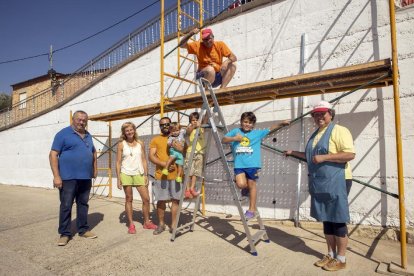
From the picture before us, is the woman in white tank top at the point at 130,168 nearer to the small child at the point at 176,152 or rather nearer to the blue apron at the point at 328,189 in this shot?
the small child at the point at 176,152

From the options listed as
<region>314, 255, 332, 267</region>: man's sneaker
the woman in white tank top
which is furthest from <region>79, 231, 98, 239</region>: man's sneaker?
<region>314, 255, 332, 267</region>: man's sneaker

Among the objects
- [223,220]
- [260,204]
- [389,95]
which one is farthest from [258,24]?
[223,220]

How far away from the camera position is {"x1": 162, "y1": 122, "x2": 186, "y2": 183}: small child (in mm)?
4355

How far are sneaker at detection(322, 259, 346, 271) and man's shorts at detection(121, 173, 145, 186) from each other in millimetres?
2749

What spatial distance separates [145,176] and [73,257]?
4.95 ft

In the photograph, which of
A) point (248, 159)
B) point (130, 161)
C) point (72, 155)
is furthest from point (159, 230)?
point (248, 159)

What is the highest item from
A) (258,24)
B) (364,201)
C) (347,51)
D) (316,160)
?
(258,24)

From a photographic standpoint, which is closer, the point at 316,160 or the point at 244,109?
the point at 316,160

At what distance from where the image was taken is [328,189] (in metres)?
2.89

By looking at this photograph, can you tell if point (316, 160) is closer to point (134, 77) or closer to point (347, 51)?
point (347, 51)

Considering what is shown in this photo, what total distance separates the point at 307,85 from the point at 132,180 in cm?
288

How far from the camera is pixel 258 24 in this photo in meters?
5.48

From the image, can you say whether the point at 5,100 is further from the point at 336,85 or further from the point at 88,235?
the point at 336,85

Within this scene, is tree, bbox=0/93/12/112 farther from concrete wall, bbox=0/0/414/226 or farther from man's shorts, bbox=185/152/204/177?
man's shorts, bbox=185/152/204/177
